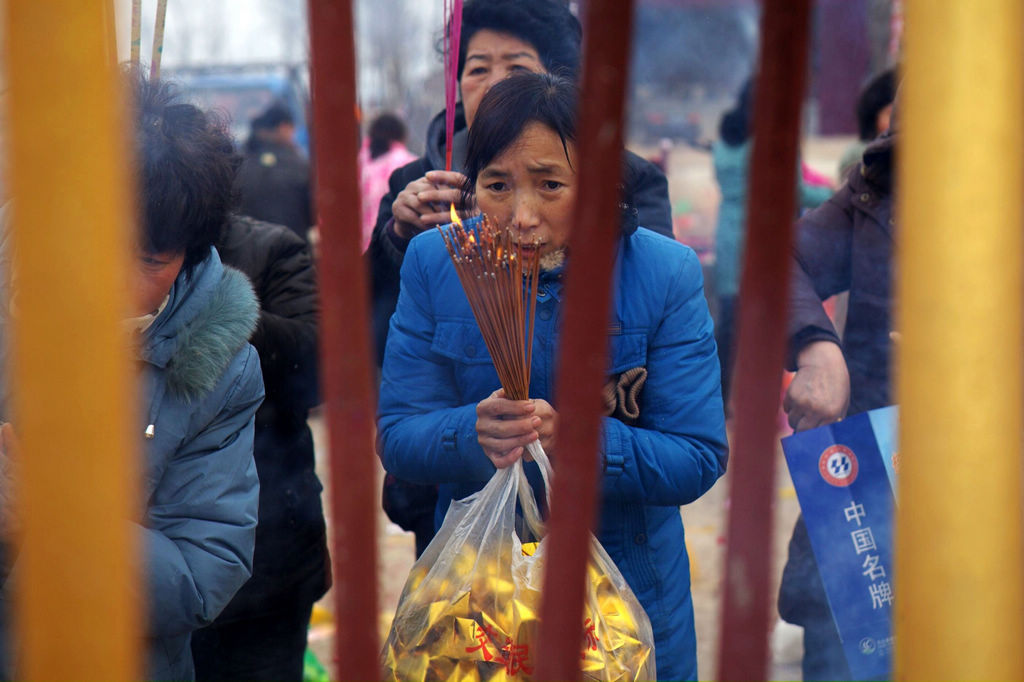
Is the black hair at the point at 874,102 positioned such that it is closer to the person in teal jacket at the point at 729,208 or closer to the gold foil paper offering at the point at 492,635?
→ the person in teal jacket at the point at 729,208

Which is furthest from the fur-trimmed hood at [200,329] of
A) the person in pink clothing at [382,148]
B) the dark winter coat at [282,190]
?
the person in pink clothing at [382,148]

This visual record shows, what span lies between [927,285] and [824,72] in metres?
15.3

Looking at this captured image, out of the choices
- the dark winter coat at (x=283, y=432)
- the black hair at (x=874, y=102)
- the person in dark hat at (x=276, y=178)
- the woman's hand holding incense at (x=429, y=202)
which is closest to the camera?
the woman's hand holding incense at (x=429, y=202)

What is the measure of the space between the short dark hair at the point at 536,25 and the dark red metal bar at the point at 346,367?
1365mm

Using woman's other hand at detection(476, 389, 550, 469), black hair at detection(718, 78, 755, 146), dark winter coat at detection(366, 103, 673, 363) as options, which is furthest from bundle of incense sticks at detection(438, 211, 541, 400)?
black hair at detection(718, 78, 755, 146)

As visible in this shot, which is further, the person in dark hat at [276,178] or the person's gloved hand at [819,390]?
the person in dark hat at [276,178]

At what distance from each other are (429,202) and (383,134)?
13.5 ft

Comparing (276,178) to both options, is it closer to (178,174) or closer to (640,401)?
(178,174)

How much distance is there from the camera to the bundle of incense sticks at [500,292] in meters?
1.26

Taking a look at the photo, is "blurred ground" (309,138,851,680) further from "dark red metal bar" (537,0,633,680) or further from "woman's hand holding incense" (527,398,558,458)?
"dark red metal bar" (537,0,633,680)

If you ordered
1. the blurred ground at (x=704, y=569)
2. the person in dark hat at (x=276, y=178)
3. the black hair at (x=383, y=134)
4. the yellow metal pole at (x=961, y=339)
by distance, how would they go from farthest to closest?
the black hair at (x=383, y=134) → the person in dark hat at (x=276, y=178) → the blurred ground at (x=704, y=569) → the yellow metal pole at (x=961, y=339)

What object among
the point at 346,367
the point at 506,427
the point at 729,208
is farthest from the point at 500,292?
the point at 729,208

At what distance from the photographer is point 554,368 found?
4.91 feet

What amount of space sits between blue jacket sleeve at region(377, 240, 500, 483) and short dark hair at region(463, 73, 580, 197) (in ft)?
0.69
